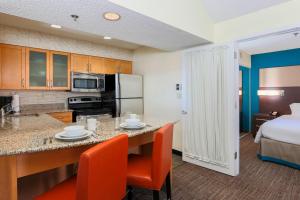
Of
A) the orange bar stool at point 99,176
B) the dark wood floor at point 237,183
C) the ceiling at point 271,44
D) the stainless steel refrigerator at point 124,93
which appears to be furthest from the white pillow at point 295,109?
the orange bar stool at point 99,176

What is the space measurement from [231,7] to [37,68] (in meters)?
3.26

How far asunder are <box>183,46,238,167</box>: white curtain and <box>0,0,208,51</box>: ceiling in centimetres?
34

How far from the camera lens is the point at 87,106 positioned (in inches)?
153

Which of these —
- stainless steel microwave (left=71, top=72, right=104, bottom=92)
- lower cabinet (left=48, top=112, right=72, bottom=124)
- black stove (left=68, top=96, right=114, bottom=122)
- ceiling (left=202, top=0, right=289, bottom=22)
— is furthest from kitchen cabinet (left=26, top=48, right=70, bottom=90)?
ceiling (left=202, top=0, right=289, bottom=22)

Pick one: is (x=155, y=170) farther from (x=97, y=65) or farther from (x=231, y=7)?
(x=97, y=65)

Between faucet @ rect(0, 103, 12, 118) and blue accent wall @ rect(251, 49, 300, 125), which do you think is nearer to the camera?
faucet @ rect(0, 103, 12, 118)

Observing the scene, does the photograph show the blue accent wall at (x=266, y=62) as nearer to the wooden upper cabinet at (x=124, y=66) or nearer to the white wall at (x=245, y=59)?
the white wall at (x=245, y=59)

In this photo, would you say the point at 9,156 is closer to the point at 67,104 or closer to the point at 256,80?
the point at 67,104

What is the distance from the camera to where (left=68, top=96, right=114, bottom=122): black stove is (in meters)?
3.46

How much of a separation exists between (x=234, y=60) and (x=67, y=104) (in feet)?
10.4

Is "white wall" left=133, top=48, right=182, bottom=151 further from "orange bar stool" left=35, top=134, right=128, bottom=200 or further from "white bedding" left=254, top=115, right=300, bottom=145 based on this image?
"orange bar stool" left=35, top=134, right=128, bottom=200

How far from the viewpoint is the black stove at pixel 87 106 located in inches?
136

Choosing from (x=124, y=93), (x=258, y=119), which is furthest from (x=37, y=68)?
(x=258, y=119)

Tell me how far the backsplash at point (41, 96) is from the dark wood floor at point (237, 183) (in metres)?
2.27
